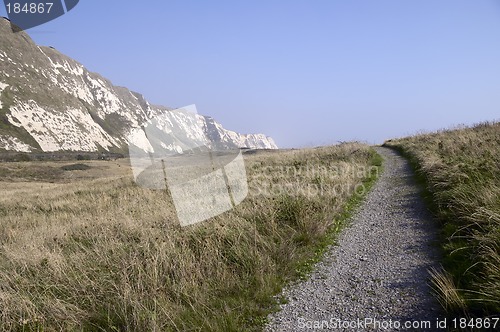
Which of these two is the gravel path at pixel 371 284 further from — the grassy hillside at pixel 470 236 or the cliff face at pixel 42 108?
the cliff face at pixel 42 108

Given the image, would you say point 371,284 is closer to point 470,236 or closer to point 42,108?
point 470,236

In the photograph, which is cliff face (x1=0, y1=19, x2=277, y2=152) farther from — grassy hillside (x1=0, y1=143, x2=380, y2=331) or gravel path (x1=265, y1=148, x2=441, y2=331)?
gravel path (x1=265, y1=148, x2=441, y2=331)

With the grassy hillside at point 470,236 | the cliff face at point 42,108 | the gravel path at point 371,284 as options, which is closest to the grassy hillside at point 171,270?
the gravel path at point 371,284

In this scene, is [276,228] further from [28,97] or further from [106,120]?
[106,120]

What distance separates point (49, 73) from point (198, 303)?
8287 inches

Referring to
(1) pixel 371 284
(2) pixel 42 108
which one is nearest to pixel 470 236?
(1) pixel 371 284

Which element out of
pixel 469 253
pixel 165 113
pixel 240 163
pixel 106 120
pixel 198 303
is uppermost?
pixel 106 120

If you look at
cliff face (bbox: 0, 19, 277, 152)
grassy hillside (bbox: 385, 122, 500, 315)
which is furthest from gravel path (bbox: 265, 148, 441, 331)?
cliff face (bbox: 0, 19, 277, 152)

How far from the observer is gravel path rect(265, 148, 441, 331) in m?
4.07

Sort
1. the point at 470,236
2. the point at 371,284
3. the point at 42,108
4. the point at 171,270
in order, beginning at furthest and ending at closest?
the point at 42,108
the point at 171,270
the point at 470,236
the point at 371,284

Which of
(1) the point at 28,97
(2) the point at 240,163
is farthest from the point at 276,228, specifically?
(1) the point at 28,97

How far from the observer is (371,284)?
4.88 metres

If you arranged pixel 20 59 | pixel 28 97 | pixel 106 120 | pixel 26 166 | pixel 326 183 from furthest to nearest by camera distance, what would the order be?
1. pixel 106 120
2. pixel 20 59
3. pixel 28 97
4. pixel 26 166
5. pixel 326 183

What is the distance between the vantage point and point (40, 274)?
5.96 metres
